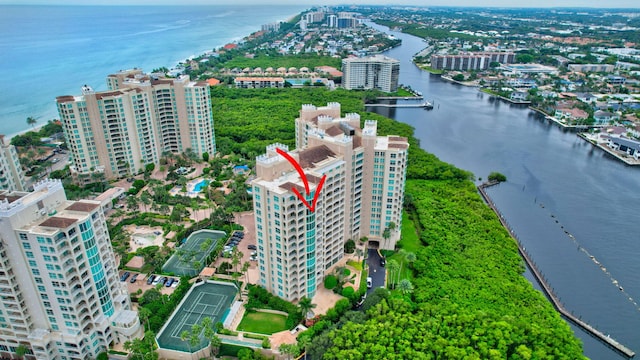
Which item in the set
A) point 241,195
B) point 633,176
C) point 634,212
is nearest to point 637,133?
point 633,176

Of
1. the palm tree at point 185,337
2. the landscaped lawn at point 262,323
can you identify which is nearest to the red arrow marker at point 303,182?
the landscaped lawn at point 262,323

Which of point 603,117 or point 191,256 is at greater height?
point 603,117

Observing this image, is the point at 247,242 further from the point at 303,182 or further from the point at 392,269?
the point at 392,269

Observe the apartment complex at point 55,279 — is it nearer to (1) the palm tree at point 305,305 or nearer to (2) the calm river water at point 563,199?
(1) the palm tree at point 305,305

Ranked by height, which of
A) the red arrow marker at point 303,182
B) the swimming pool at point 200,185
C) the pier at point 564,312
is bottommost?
the pier at point 564,312

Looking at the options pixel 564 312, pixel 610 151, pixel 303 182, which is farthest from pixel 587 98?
pixel 303 182

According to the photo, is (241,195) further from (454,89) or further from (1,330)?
(454,89)
